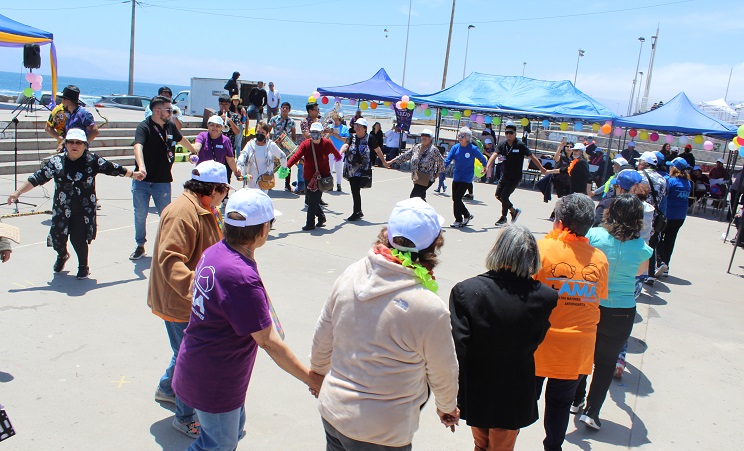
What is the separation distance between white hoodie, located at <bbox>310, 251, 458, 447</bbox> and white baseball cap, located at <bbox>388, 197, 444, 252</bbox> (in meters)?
0.12

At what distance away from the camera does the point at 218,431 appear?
8.34ft

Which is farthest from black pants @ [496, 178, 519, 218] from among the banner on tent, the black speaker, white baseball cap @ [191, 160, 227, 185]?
the black speaker

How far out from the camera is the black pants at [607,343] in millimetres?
3705

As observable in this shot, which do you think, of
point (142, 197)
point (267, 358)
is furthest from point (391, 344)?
point (142, 197)

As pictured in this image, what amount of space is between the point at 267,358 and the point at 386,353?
8.49 feet

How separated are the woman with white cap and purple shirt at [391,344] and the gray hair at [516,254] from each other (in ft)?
1.70

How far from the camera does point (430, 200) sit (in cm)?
1267

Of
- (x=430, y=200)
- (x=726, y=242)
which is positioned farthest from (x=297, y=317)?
(x=726, y=242)

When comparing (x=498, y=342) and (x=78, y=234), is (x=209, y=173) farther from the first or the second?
(x=78, y=234)

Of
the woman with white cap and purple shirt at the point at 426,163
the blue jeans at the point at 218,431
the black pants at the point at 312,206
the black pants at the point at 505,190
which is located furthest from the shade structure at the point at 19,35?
the blue jeans at the point at 218,431

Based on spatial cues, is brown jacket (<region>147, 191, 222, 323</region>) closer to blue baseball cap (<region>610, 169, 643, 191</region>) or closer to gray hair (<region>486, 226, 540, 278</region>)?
gray hair (<region>486, 226, 540, 278</region>)

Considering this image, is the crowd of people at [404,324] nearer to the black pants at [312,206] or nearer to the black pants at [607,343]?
the black pants at [607,343]

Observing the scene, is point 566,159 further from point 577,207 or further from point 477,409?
point 477,409

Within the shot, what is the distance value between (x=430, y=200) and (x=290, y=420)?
31.0 feet
